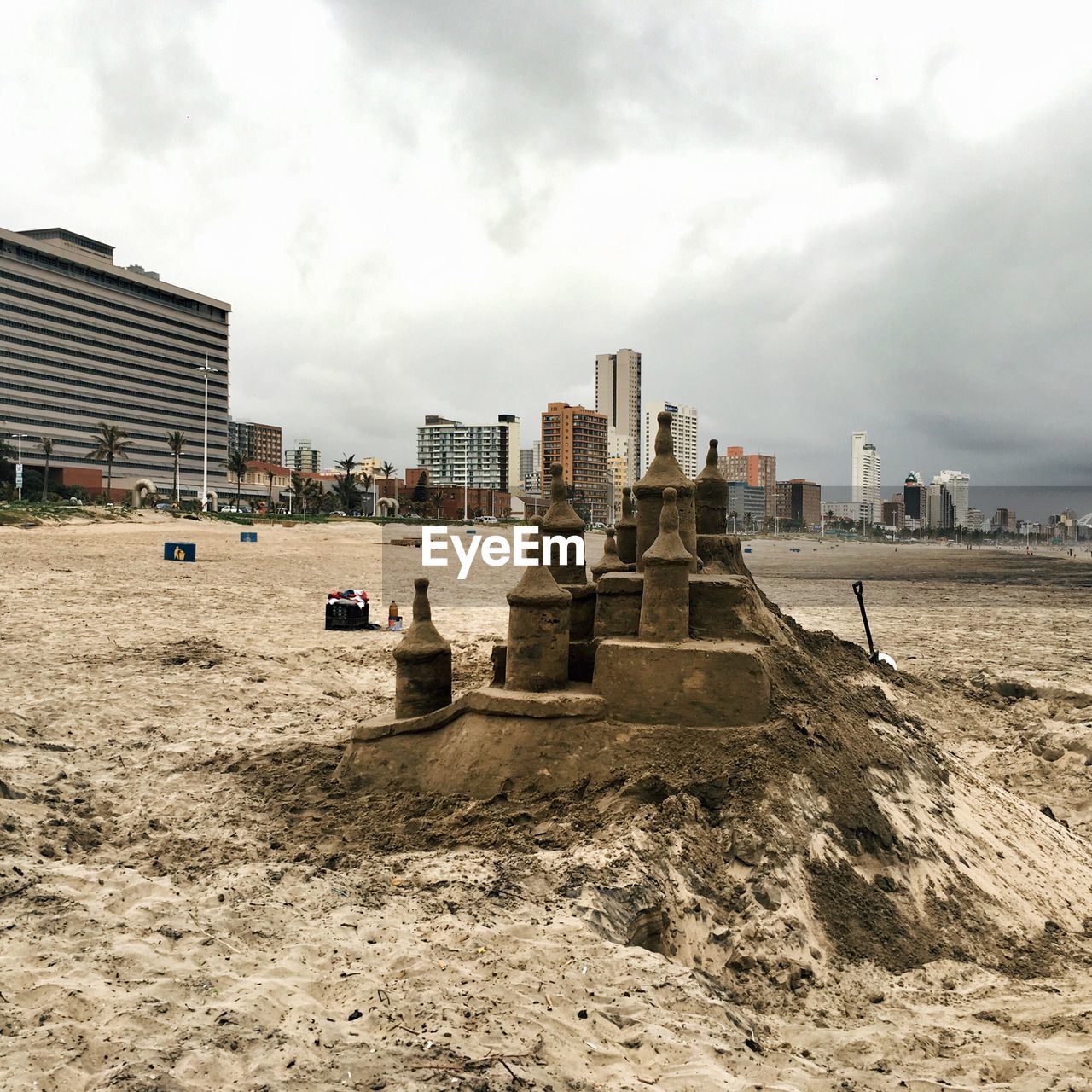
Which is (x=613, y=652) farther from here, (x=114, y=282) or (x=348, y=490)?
(x=114, y=282)

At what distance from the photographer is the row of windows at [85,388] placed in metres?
94.3

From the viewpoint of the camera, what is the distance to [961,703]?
10.6 m

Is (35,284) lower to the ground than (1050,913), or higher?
higher

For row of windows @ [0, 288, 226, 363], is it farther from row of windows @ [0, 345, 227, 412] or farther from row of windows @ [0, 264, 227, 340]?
row of windows @ [0, 345, 227, 412]

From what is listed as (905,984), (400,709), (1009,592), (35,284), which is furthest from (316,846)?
(35,284)

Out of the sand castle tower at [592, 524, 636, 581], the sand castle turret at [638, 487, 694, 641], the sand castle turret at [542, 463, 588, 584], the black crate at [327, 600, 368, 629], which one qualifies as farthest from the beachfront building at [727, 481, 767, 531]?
the sand castle turret at [638, 487, 694, 641]

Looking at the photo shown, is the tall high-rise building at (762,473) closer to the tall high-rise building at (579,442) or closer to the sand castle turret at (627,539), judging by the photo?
the tall high-rise building at (579,442)

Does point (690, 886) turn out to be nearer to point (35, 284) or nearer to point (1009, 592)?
point (1009, 592)

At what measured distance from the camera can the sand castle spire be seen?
568 cm

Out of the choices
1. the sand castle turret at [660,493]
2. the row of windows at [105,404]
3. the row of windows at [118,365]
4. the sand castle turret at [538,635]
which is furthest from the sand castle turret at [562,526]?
the row of windows at [118,365]

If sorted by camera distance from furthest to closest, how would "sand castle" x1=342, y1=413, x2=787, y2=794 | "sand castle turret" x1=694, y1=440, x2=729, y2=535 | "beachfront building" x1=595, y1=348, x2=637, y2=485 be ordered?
"beachfront building" x1=595, y1=348, x2=637, y2=485 → "sand castle turret" x1=694, y1=440, x2=729, y2=535 → "sand castle" x1=342, y1=413, x2=787, y2=794

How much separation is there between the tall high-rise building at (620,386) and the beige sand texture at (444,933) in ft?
356

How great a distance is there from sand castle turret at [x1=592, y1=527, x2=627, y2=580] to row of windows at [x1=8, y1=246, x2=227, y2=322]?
11345 cm

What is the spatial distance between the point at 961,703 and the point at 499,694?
797cm
